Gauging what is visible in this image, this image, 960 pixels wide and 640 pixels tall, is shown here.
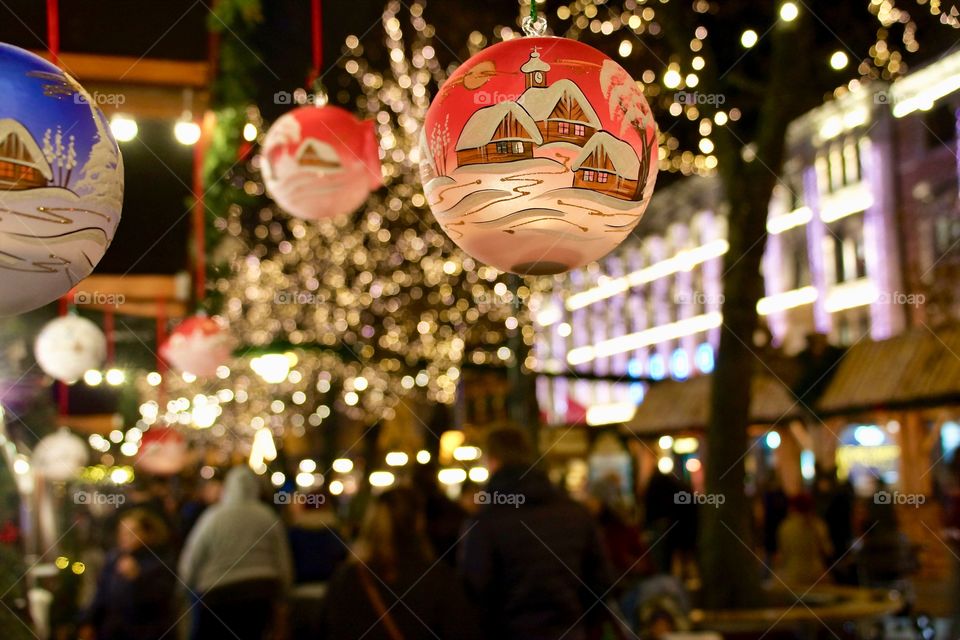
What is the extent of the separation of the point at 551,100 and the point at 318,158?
2505mm

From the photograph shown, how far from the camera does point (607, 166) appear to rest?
271 cm

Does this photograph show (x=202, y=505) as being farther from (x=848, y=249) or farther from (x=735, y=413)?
(x=848, y=249)

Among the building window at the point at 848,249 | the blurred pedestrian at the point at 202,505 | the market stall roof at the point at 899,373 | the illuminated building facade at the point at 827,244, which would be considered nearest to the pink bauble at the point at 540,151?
the blurred pedestrian at the point at 202,505

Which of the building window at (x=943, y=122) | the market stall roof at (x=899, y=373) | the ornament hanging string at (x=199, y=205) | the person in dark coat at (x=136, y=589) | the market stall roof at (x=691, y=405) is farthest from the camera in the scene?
the building window at (x=943, y=122)

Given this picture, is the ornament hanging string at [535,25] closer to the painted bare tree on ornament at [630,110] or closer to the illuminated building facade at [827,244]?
the painted bare tree on ornament at [630,110]

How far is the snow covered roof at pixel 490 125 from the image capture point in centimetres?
268

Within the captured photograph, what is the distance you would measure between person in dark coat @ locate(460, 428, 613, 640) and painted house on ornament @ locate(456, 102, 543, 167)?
8.94ft

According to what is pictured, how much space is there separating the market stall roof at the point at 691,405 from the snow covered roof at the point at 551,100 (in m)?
16.9

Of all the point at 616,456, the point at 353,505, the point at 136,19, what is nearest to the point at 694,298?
the point at 353,505

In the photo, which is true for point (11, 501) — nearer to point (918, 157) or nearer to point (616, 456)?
point (918, 157)

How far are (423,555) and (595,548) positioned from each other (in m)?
0.83

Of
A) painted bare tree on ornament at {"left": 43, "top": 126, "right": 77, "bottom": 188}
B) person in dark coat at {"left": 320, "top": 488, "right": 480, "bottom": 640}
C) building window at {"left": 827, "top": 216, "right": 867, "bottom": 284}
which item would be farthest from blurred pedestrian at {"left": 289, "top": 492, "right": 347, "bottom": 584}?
building window at {"left": 827, "top": 216, "right": 867, "bottom": 284}

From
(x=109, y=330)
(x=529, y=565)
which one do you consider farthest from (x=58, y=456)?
(x=529, y=565)

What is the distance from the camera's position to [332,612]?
5.02m
